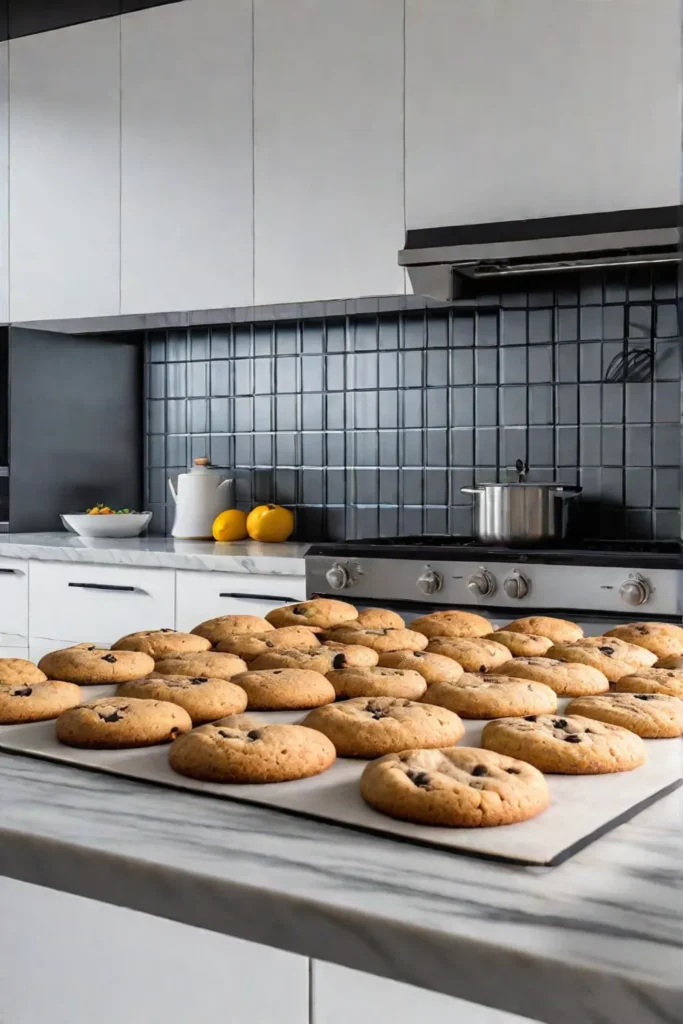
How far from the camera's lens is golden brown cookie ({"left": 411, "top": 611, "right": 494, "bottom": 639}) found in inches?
57.6

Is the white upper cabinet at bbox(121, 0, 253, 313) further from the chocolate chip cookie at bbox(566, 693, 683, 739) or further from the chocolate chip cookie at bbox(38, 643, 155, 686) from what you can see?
the chocolate chip cookie at bbox(566, 693, 683, 739)

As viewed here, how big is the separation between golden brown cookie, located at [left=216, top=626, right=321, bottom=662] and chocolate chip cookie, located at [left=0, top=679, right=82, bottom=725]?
256mm

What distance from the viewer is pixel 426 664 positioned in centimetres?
117

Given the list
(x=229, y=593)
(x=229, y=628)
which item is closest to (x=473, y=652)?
(x=229, y=628)

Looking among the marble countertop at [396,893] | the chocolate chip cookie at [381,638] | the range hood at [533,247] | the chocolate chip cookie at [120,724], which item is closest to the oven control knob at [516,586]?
the range hood at [533,247]

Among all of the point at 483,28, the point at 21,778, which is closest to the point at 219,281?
the point at 483,28

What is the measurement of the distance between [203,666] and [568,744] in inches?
17.7

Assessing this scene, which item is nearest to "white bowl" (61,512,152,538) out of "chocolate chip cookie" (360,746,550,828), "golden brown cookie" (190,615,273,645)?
"golden brown cookie" (190,615,273,645)

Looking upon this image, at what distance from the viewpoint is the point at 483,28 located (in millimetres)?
2857

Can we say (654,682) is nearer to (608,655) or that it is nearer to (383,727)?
(608,655)

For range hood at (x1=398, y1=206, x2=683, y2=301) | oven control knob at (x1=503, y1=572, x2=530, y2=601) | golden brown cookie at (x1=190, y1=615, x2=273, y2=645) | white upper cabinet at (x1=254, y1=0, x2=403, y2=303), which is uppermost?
white upper cabinet at (x1=254, y1=0, x2=403, y2=303)

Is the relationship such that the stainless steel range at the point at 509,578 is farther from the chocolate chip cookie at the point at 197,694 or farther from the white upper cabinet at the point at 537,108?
the chocolate chip cookie at the point at 197,694

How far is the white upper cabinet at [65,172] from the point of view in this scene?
349 centimetres

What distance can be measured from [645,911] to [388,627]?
2.85ft
